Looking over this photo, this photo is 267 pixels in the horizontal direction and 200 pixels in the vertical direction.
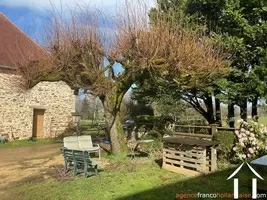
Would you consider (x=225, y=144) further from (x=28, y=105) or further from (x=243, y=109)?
(x=28, y=105)

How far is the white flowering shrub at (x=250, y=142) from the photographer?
6.96 meters

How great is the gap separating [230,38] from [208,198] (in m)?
8.09

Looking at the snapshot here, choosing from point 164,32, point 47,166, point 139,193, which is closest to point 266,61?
point 164,32

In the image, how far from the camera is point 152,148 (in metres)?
9.59

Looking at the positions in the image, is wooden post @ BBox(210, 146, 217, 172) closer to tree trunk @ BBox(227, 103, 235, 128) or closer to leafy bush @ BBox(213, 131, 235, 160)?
leafy bush @ BBox(213, 131, 235, 160)

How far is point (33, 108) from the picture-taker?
17.5 meters

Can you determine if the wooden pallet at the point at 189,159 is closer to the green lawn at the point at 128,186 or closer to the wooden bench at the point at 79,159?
the green lawn at the point at 128,186

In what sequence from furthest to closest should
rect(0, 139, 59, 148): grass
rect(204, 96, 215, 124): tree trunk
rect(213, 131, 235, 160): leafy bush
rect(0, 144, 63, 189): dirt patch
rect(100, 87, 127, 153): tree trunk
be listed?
rect(204, 96, 215, 124): tree trunk < rect(0, 139, 59, 148): grass < rect(100, 87, 127, 153): tree trunk < rect(213, 131, 235, 160): leafy bush < rect(0, 144, 63, 189): dirt patch

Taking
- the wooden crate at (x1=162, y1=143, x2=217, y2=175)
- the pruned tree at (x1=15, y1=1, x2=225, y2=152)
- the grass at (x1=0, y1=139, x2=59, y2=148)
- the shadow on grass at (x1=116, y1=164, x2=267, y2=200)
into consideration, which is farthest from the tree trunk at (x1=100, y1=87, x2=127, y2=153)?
the grass at (x1=0, y1=139, x2=59, y2=148)

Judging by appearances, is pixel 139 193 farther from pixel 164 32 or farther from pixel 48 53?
pixel 48 53

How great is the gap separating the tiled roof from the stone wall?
4.44 ft

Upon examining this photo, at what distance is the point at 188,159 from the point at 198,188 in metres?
1.39

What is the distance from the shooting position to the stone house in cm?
1599

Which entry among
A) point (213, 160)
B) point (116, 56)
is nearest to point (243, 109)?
point (213, 160)
